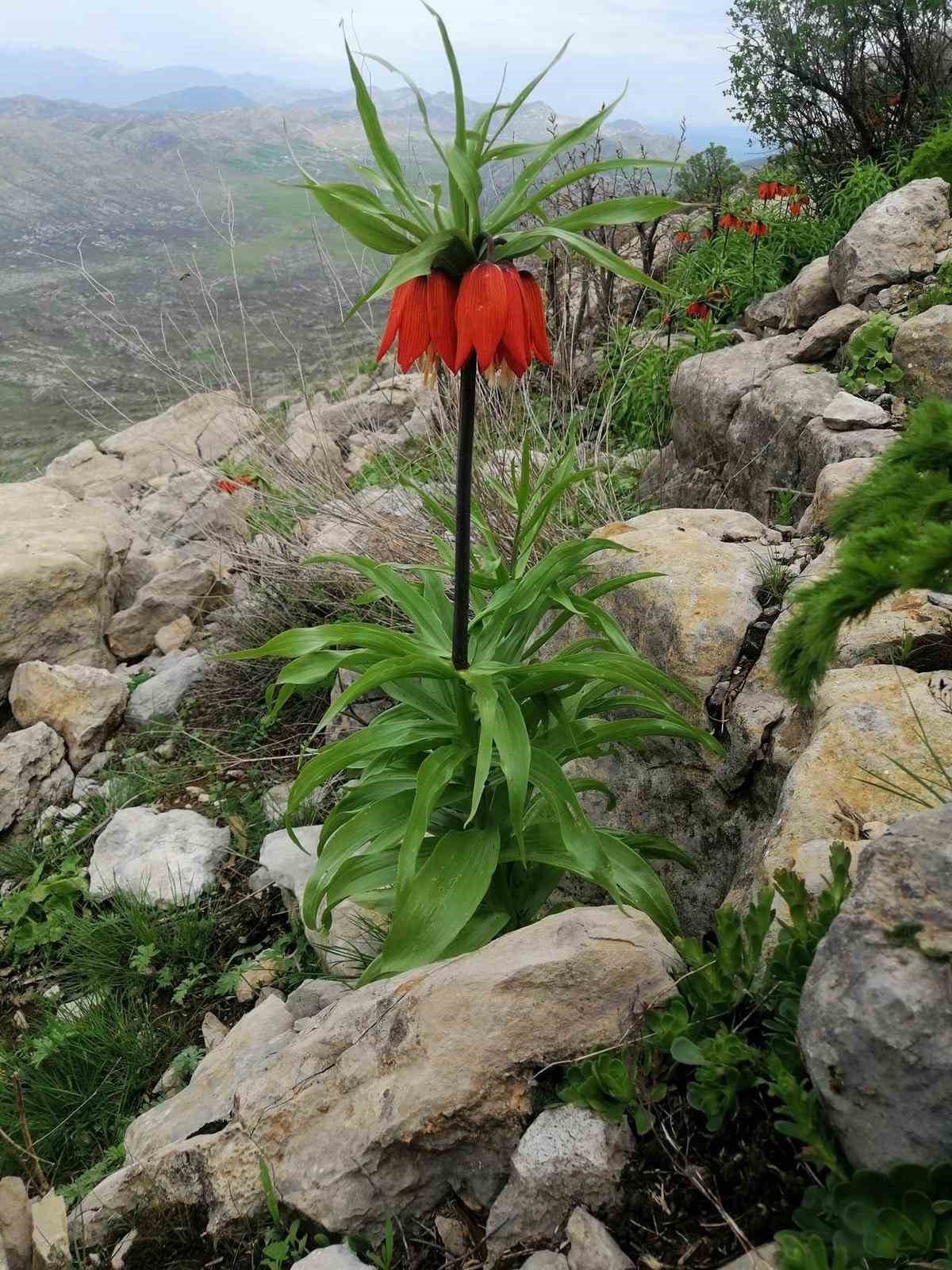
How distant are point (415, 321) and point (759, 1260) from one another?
5.82 ft

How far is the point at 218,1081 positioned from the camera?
2.58 m

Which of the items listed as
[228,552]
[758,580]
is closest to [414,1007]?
[758,580]

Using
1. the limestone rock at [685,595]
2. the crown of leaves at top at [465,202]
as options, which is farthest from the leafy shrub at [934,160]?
the crown of leaves at top at [465,202]

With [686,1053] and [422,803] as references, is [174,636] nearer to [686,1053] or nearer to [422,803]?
[422,803]

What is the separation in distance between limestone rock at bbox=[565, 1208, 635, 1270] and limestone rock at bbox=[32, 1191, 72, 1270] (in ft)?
3.93

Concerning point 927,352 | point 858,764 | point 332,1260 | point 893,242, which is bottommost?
point 332,1260

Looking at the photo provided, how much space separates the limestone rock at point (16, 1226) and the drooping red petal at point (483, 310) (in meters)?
2.12

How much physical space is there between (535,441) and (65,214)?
3199 cm

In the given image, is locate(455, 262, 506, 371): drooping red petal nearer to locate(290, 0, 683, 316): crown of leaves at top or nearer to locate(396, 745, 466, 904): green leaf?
locate(290, 0, 683, 316): crown of leaves at top

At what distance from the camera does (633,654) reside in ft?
8.59

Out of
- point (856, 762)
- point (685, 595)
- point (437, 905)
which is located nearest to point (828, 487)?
point (685, 595)

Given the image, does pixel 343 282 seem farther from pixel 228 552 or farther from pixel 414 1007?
pixel 414 1007

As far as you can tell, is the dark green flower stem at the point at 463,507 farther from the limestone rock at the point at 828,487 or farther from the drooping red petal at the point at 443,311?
the limestone rock at the point at 828,487

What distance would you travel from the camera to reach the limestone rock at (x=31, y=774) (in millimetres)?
4617
